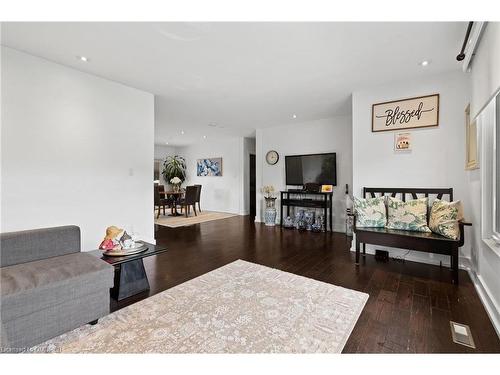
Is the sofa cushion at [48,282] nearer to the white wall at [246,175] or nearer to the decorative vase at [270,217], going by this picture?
the decorative vase at [270,217]

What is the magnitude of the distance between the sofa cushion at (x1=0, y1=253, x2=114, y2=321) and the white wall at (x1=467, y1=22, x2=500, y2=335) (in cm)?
291

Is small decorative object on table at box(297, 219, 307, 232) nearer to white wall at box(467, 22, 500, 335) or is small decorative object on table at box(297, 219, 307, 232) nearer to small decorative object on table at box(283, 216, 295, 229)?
small decorative object on table at box(283, 216, 295, 229)

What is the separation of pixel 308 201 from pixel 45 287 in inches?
181

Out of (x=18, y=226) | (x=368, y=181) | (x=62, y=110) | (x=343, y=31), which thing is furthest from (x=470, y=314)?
(x=62, y=110)

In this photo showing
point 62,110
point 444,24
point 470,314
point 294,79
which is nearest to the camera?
point 470,314

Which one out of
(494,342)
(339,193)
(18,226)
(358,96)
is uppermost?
(358,96)

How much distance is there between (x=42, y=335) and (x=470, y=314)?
Answer: 3.14m

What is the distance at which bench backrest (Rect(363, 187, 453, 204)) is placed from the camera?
291cm

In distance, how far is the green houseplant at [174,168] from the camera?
8.83 m

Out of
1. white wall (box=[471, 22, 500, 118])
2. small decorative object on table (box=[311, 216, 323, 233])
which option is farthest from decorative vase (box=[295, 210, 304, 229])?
white wall (box=[471, 22, 500, 118])

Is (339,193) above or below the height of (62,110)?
below

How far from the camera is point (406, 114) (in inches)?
124

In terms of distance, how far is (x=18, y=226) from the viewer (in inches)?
97.0
